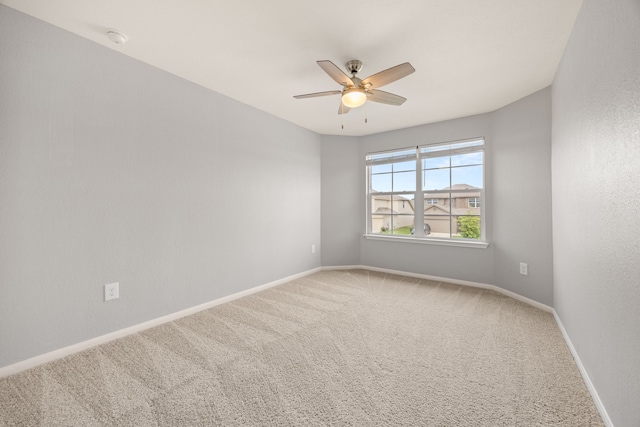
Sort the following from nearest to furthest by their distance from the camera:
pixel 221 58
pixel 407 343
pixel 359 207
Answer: pixel 407 343, pixel 221 58, pixel 359 207

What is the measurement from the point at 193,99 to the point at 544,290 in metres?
4.37

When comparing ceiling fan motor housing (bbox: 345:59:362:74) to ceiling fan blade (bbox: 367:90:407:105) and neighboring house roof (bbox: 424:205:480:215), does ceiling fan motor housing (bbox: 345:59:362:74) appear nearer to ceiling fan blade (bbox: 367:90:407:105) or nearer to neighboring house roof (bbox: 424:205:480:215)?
ceiling fan blade (bbox: 367:90:407:105)

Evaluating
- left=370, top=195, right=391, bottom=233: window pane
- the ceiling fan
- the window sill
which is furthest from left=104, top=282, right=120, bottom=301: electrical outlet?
left=370, top=195, right=391, bottom=233: window pane

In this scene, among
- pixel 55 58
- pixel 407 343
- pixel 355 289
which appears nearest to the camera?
pixel 55 58

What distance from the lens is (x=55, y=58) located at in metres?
1.94

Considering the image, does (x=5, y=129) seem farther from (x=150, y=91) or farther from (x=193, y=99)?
(x=193, y=99)

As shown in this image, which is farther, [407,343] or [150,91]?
[150,91]

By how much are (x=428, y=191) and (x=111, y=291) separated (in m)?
4.15

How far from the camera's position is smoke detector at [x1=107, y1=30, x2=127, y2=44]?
1.99 meters

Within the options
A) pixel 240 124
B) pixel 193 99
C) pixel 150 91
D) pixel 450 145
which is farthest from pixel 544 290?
pixel 150 91

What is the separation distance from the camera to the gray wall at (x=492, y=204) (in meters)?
2.95

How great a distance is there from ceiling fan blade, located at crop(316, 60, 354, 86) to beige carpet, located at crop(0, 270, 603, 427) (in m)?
2.19

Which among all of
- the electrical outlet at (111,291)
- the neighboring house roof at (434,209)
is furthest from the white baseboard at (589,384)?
the electrical outlet at (111,291)

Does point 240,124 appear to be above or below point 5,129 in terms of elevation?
above
